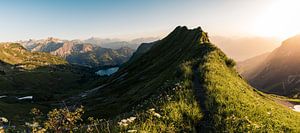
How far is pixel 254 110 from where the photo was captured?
1889 cm

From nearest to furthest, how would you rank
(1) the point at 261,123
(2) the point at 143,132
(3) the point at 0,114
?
1. (2) the point at 143,132
2. (1) the point at 261,123
3. (3) the point at 0,114

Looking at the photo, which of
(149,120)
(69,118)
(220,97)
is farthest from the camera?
(220,97)

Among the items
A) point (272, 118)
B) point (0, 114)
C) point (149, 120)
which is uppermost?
point (149, 120)

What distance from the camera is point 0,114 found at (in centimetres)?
11050

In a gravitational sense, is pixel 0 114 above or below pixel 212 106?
below

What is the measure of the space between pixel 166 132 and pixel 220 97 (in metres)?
6.55

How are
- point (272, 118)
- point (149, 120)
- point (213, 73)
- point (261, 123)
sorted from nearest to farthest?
point (149, 120) → point (261, 123) → point (272, 118) → point (213, 73)

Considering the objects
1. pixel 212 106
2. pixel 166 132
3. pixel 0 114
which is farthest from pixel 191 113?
pixel 0 114

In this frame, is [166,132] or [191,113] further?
[191,113]

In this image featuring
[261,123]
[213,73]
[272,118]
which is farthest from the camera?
[213,73]

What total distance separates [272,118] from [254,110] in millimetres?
1198

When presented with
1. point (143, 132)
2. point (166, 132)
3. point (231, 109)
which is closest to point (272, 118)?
point (231, 109)

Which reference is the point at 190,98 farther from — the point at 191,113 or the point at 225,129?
the point at 225,129

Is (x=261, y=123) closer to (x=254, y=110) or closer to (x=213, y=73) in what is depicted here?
(x=254, y=110)
